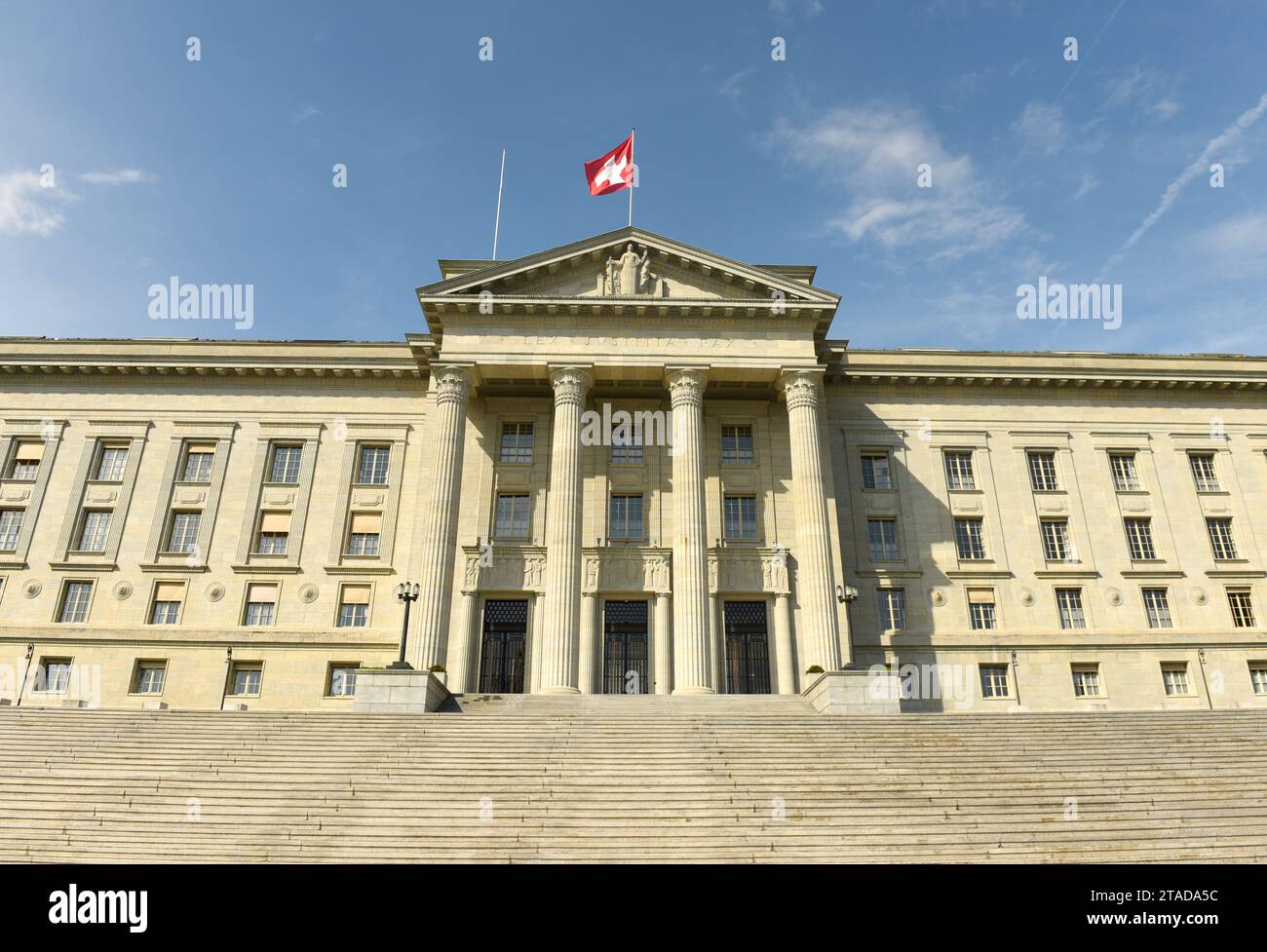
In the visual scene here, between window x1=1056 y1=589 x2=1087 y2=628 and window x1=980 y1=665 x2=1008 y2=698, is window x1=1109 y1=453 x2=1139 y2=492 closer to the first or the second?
window x1=1056 y1=589 x2=1087 y2=628

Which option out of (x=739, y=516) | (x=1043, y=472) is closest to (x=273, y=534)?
(x=739, y=516)

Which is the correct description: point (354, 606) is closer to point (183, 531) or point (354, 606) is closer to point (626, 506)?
point (183, 531)

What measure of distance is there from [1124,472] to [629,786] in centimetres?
3242

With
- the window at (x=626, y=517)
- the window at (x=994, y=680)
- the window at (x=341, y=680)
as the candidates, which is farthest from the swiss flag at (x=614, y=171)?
the window at (x=994, y=680)

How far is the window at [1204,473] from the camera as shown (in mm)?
39938

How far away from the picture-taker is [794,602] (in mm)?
34594

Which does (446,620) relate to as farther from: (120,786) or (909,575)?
(909,575)

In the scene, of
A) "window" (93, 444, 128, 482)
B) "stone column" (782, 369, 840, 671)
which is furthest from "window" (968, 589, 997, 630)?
"window" (93, 444, 128, 482)

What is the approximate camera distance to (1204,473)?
4044 centimetres

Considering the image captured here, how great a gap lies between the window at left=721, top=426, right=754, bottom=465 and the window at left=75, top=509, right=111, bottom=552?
2727cm

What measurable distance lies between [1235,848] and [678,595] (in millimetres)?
18785

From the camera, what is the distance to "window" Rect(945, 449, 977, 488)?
39.2m
